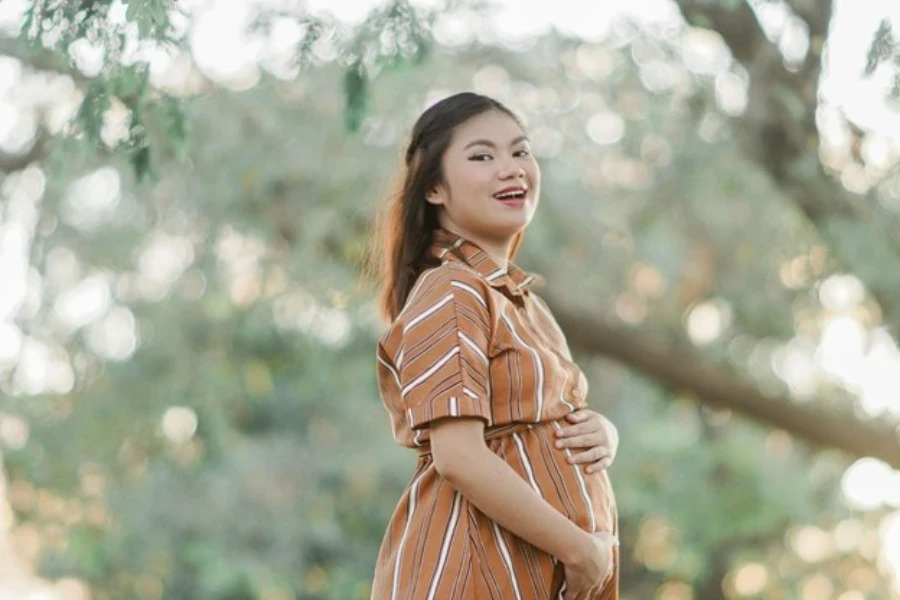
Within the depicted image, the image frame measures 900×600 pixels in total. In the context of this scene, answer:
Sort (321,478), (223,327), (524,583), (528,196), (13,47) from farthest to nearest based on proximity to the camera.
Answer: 1. (321,478)
2. (223,327)
3. (13,47)
4. (528,196)
5. (524,583)

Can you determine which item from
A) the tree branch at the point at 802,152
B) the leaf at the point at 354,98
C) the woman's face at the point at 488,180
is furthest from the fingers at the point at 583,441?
the tree branch at the point at 802,152

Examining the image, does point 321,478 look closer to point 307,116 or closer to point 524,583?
point 307,116

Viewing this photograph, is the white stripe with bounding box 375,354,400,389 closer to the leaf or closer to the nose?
the nose

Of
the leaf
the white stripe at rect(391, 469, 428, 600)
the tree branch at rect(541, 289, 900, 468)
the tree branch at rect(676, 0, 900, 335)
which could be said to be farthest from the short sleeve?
the tree branch at rect(541, 289, 900, 468)

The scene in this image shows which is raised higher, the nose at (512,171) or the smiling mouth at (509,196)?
the nose at (512,171)

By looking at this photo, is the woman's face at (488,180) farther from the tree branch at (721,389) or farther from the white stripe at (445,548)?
the tree branch at (721,389)

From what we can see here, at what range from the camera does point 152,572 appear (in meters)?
12.6

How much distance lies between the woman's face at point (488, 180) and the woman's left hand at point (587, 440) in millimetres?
318

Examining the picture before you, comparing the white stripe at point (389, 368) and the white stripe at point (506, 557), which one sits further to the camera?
the white stripe at point (389, 368)

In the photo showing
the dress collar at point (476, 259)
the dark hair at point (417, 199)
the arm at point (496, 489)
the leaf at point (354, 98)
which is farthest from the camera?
the leaf at point (354, 98)

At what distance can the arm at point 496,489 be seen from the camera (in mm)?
2314

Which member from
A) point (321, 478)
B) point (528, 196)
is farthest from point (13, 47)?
point (321, 478)

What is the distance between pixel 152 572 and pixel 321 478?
59.9 inches

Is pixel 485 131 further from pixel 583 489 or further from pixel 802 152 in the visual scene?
pixel 802 152
